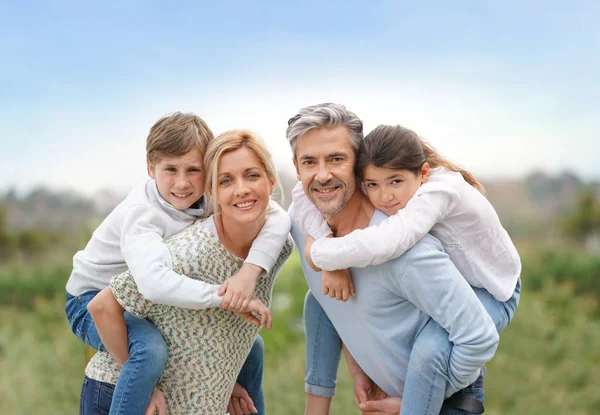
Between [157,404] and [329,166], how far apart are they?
3.90 feet

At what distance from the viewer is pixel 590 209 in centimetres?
834

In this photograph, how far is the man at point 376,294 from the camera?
7.72ft

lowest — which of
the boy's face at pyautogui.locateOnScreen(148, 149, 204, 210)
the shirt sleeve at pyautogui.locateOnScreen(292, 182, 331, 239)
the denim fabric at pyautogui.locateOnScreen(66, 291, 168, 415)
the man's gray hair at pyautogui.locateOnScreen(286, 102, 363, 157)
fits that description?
the denim fabric at pyautogui.locateOnScreen(66, 291, 168, 415)

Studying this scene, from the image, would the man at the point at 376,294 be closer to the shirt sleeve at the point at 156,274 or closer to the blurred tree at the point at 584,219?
the shirt sleeve at the point at 156,274

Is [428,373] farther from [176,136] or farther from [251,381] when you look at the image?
[176,136]

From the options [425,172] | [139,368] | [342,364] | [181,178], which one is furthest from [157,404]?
[342,364]

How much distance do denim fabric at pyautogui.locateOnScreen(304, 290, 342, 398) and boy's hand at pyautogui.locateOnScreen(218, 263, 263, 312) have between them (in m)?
0.49

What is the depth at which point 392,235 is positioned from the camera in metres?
2.30

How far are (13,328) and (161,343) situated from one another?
22.9ft

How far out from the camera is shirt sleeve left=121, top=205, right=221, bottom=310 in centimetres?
239

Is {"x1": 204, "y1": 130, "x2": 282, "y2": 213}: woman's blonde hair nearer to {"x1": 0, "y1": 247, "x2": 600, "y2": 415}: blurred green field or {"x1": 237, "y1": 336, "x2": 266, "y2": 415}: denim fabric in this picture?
{"x1": 237, "y1": 336, "x2": 266, "y2": 415}: denim fabric

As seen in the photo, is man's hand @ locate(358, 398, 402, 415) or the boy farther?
man's hand @ locate(358, 398, 402, 415)

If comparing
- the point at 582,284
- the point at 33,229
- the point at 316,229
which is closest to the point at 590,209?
the point at 582,284

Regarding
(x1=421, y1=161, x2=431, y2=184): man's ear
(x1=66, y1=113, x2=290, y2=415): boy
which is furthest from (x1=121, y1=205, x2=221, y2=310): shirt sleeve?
(x1=421, y1=161, x2=431, y2=184): man's ear
